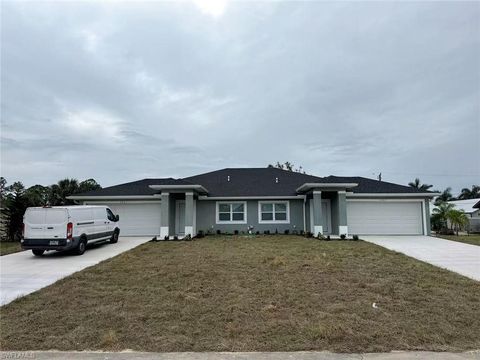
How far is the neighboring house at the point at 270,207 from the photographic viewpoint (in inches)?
781

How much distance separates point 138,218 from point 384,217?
15.8 meters

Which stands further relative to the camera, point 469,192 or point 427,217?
point 469,192

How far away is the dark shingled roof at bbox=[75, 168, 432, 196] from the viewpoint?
21.3 m

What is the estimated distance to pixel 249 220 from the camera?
72.8 ft

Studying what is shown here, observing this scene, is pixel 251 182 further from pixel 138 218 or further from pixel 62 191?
pixel 62 191

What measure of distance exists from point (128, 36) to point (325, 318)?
12.3 m

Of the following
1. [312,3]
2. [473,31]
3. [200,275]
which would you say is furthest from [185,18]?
[473,31]

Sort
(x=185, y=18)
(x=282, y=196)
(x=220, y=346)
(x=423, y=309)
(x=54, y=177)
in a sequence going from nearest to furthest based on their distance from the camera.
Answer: (x=220, y=346), (x=423, y=309), (x=185, y=18), (x=282, y=196), (x=54, y=177)

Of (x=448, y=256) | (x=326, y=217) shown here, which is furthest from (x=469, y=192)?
(x=448, y=256)

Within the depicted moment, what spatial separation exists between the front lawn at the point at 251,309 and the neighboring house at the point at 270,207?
31.4 ft

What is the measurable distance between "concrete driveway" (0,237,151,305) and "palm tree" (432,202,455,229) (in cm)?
2290

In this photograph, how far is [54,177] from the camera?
26750 millimetres

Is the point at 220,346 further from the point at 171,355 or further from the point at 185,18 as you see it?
the point at 185,18

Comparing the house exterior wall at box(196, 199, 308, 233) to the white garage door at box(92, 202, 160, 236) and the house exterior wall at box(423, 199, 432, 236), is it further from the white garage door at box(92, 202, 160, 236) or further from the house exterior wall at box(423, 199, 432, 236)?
the house exterior wall at box(423, 199, 432, 236)
